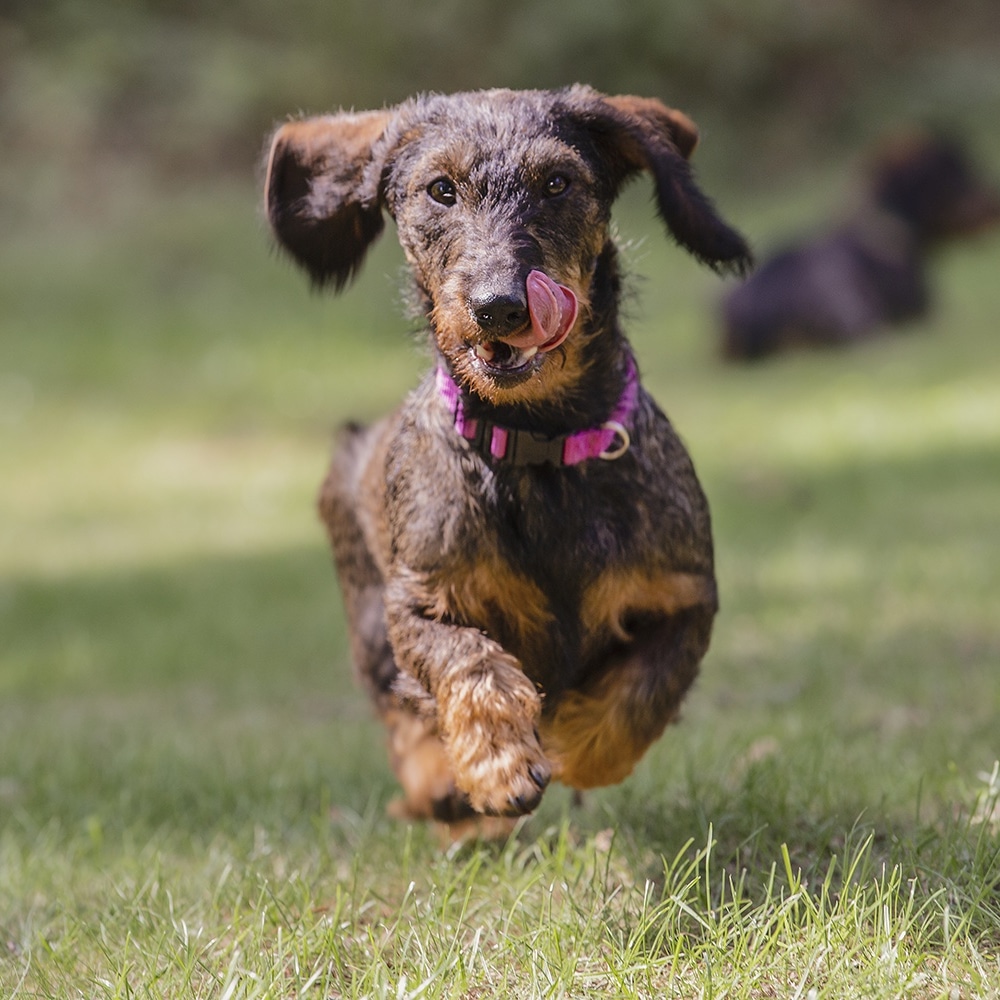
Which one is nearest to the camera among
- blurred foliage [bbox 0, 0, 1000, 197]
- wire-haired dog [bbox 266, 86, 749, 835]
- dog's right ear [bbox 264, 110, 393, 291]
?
wire-haired dog [bbox 266, 86, 749, 835]

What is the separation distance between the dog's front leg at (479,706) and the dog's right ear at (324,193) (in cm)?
111

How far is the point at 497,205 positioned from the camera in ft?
11.8

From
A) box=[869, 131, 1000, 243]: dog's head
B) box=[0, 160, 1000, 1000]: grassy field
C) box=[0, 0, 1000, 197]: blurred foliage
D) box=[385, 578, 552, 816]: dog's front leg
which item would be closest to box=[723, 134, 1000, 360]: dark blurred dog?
box=[0, 160, 1000, 1000]: grassy field

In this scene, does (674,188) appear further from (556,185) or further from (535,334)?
(535,334)

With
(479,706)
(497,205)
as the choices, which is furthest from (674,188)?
(479,706)

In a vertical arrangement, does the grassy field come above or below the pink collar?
below

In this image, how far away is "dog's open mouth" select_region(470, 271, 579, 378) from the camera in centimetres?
335

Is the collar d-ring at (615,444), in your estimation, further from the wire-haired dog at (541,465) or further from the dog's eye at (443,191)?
the dog's eye at (443,191)

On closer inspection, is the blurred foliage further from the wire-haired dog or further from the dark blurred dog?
the wire-haired dog

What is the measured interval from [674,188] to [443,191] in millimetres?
637

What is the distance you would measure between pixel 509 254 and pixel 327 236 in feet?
3.34

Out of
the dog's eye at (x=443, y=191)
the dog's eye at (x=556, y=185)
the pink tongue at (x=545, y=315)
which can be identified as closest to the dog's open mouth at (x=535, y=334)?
the pink tongue at (x=545, y=315)

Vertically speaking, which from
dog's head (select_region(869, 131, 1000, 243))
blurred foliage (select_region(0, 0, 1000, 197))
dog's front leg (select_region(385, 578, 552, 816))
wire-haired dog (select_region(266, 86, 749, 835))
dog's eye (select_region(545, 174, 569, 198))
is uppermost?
blurred foliage (select_region(0, 0, 1000, 197))

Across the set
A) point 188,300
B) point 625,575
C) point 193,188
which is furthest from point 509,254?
point 193,188
